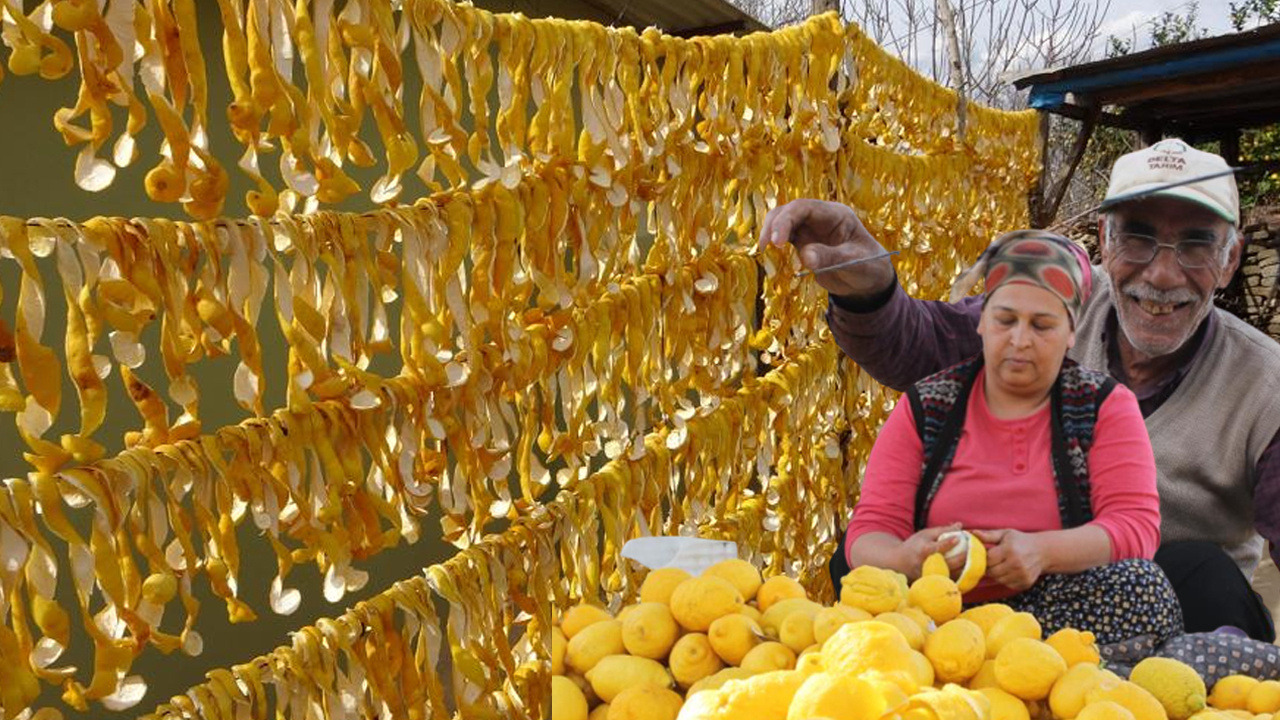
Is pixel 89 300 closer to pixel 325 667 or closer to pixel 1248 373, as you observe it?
pixel 325 667

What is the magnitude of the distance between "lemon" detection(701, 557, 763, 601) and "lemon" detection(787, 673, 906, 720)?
0.41m

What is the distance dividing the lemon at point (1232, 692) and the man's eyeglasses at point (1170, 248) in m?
0.78

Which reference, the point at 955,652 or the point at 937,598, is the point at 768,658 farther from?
the point at 937,598

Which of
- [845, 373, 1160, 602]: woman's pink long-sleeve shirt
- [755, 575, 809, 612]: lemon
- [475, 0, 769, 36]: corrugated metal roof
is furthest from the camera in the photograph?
[475, 0, 769, 36]: corrugated metal roof

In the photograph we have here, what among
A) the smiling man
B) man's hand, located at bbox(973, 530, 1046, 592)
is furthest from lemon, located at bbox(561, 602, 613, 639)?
the smiling man

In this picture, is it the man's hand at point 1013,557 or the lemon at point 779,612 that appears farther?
the man's hand at point 1013,557

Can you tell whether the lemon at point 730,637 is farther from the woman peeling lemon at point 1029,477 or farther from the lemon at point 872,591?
the woman peeling lemon at point 1029,477

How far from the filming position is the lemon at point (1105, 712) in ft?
4.16

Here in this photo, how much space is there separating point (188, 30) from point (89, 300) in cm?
33

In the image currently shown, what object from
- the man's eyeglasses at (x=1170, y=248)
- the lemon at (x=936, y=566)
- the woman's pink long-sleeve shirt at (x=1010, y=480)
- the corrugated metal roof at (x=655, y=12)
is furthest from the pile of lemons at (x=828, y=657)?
the corrugated metal roof at (x=655, y=12)

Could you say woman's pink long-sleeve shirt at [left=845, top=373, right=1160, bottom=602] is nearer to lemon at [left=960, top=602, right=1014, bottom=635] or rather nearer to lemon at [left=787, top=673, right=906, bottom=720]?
lemon at [left=960, top=602, right=1014, bottom=635]

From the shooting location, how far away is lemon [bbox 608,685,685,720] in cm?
129

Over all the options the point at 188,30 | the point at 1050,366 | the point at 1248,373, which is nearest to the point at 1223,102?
the point at 1248,373

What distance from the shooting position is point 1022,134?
21.2ft
